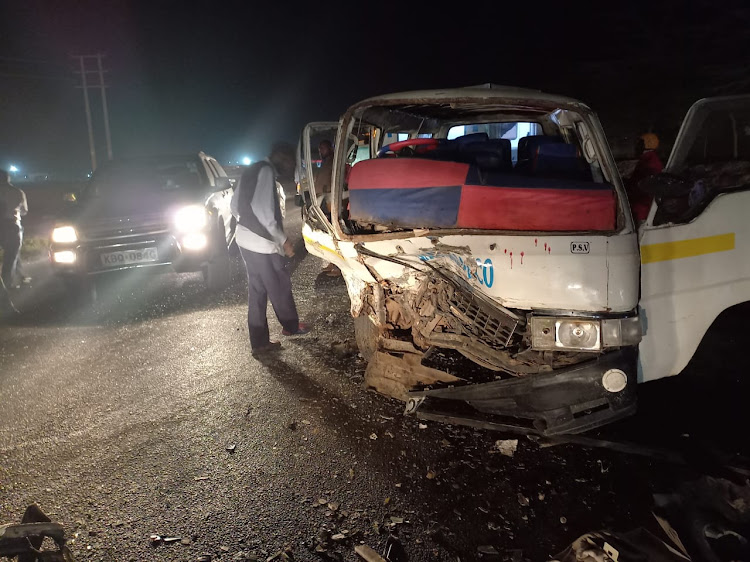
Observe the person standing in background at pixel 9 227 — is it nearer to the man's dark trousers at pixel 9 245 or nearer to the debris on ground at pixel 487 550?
the man's dark trousers at pixel 9 245

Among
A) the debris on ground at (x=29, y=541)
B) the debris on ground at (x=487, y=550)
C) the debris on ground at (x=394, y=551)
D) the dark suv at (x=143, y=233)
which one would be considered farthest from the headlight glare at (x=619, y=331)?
the dark suv at (x=143, y=233)

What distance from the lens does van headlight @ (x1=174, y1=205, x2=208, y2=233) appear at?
621 cm

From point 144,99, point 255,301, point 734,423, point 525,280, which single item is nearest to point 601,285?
point 525,280

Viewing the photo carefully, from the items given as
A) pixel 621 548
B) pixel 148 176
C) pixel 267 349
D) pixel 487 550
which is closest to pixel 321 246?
pixel 267 349

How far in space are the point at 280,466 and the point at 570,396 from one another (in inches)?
64.1

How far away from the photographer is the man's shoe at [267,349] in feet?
14.8

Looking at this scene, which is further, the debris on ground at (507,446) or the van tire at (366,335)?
the van tire at (366,335)

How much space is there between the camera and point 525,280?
2.65 m

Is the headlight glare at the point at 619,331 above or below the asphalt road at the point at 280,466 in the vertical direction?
above

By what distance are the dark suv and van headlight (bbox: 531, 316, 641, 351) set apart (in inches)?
188

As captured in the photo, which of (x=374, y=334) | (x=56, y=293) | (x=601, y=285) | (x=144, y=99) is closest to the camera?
(x=601, y=285)

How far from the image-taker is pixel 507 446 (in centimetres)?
290

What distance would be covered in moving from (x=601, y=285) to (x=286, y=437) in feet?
6.61

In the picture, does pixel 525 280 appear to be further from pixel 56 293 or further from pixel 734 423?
pixel 56 293
